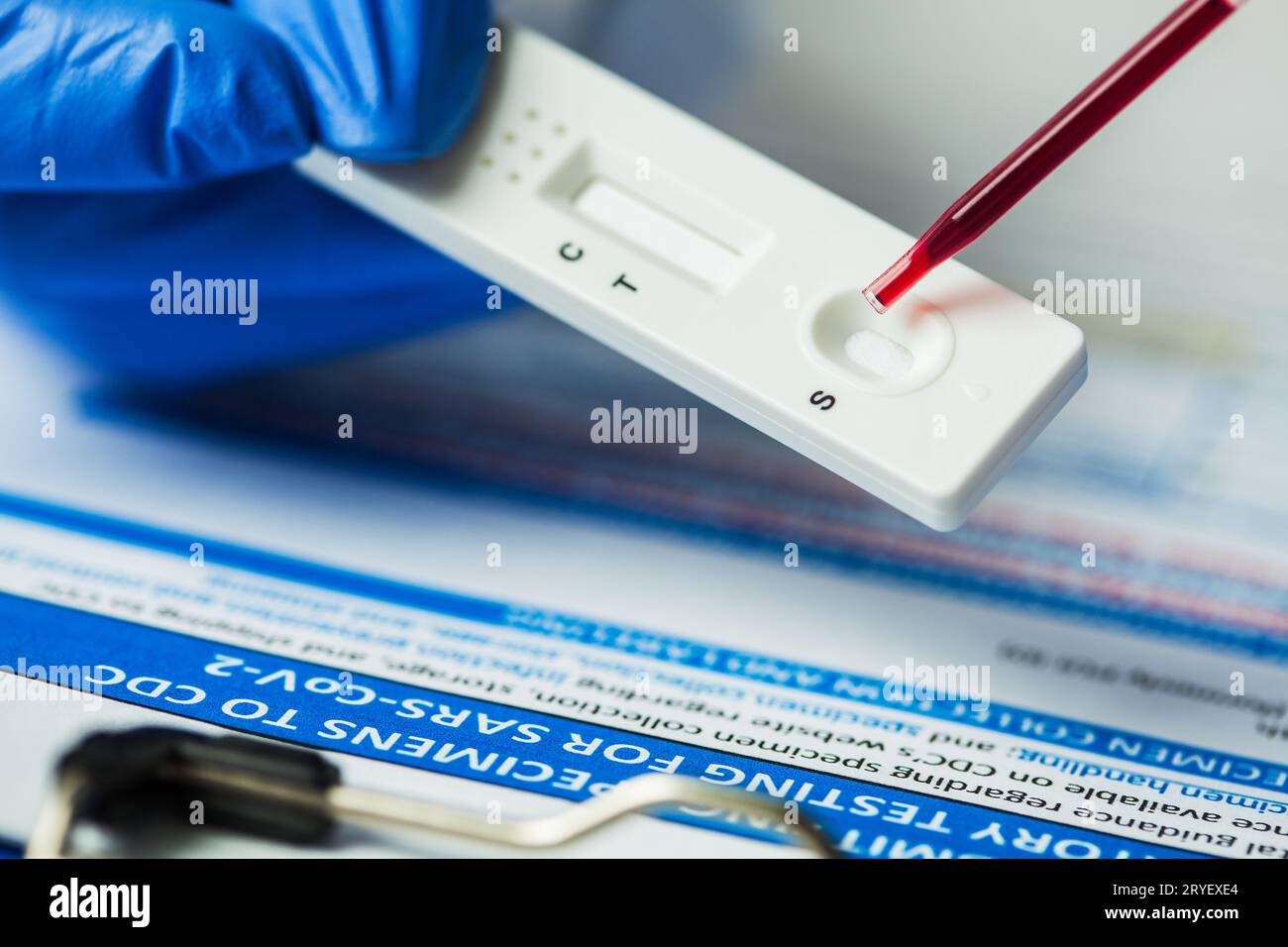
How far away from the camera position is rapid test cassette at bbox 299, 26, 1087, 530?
1.42 ft

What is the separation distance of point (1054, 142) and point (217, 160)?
299 mm

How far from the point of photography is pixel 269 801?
0.39 m

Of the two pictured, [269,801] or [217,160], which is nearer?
[269,801]

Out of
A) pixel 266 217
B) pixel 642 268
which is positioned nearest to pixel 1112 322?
pixel 642 268

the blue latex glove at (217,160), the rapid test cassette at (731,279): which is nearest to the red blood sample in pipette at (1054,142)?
the rapid test cassette at (731,279)

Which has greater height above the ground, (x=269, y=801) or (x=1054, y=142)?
(x=1054, y=142)

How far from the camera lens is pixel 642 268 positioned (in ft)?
1.57

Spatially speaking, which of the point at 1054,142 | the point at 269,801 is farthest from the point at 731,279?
the point at 269,801

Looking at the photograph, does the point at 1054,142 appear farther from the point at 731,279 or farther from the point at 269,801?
the point at 269,801

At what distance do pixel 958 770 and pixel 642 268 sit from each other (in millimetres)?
202

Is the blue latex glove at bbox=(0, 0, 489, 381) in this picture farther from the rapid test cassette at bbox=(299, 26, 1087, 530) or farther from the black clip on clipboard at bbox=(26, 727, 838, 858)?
the black clip on clipboard at bbox=(26, 727, 838, 858)
